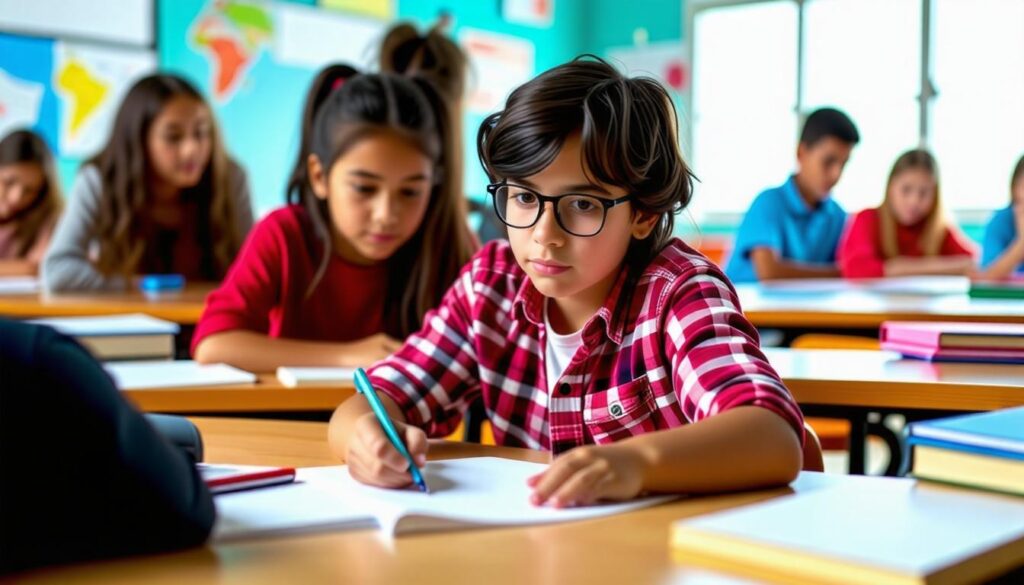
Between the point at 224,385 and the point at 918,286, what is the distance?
217 centimetres

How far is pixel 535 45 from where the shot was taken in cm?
709

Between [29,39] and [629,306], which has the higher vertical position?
[29,39]

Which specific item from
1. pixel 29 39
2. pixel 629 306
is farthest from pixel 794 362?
pixel 29 39

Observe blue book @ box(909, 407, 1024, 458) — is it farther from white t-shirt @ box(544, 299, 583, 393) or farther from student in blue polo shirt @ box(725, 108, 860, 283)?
student in blue polo shirt @ box(725, 108, 860, 283)

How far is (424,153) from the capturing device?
1898 millimetres

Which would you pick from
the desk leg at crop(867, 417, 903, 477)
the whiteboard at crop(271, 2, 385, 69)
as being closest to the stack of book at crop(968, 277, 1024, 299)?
the desk leg at crop(867, 417, 903, 477)

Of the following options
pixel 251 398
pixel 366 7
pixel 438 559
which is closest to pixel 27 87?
pixel 366 7

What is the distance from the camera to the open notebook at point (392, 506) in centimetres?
74

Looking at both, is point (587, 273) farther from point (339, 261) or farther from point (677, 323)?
point (339, 261)

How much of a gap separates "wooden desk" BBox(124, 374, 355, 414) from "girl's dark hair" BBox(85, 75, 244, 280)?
1653mm

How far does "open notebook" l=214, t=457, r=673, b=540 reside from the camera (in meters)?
0.74

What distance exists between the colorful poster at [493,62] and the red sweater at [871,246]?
2.81 metres

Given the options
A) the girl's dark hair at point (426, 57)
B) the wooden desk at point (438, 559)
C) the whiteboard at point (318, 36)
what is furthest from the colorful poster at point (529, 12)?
the wooden desk at point (438, 559)

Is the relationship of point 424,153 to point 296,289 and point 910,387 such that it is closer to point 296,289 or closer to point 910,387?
point 296,289
